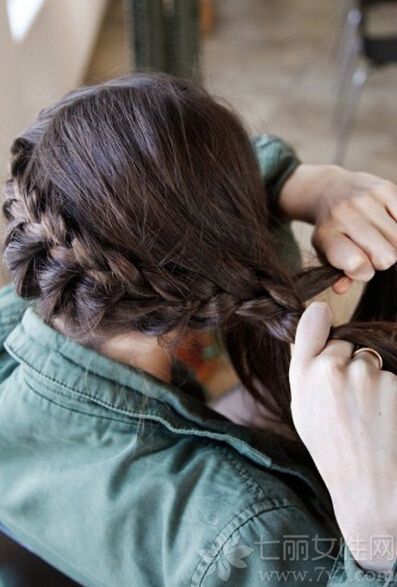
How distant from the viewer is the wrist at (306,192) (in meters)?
0.88

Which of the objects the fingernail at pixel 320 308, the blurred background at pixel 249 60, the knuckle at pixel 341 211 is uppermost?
the fingernail at pixel 320 308

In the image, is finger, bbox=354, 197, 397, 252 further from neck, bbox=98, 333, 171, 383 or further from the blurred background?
neck, bbox=98, 333, 171, 383

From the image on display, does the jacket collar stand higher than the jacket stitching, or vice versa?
the jacket collar

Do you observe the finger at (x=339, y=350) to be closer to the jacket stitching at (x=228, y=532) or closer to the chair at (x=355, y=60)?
the jacket stitching at (x=228, y=532)

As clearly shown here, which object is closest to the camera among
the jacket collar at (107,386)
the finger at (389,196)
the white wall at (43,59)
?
the jacket collar at (107,386)

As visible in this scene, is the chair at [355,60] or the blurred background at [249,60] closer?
the blurred background at [249,60]

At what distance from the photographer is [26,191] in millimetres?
622

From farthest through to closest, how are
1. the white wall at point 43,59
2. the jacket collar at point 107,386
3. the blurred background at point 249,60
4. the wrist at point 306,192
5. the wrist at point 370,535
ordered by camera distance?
the blurred background at point 249,60 < the white wall at point 43,59 < the wrist at point 306,192 < the jacket collar at point 107,386 < the wrist at point 370,535

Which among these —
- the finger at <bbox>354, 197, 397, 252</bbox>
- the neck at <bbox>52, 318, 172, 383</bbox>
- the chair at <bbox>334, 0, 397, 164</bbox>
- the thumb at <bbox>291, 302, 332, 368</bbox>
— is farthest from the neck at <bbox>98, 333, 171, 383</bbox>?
the chair at <bbox>334, 0, 397, 164</bbox>

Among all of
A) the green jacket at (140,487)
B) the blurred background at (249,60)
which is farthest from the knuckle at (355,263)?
the green jacket at (140,487)

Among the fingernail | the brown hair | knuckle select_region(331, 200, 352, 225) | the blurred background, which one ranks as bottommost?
the blurred background

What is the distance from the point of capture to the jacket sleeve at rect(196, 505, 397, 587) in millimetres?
571

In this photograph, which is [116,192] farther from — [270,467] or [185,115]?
[270,467]

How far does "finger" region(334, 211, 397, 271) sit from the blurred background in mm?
105
